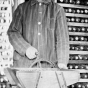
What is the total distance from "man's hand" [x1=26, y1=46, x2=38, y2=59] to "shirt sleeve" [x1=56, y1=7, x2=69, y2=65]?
18 centimetres

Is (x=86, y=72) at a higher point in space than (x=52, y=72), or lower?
lower

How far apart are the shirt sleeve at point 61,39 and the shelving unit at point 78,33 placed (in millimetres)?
2824

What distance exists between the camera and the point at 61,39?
1552 mm

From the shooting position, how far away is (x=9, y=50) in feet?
14.9

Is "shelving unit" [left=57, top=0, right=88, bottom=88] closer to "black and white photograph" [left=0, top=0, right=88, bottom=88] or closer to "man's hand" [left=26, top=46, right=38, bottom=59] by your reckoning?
"black and white photograph" [left=0, top=0, right=88, bottom=88]

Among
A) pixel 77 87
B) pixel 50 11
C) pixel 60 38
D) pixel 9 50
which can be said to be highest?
pixel 50 11

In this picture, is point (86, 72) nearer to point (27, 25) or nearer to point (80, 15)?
point (80, 15)

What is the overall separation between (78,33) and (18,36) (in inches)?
119

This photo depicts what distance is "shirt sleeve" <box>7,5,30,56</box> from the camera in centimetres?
150

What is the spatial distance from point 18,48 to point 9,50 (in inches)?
120

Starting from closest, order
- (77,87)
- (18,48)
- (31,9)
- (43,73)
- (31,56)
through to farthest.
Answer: (43,73) → (31,56) → (18,48) → (31,9) → (77,87)

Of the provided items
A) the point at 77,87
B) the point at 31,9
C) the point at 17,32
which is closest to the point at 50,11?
the point at 31,9

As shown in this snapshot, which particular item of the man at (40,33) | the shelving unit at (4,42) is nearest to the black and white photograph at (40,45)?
the man at (40,33)

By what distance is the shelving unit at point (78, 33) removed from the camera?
442 cm
